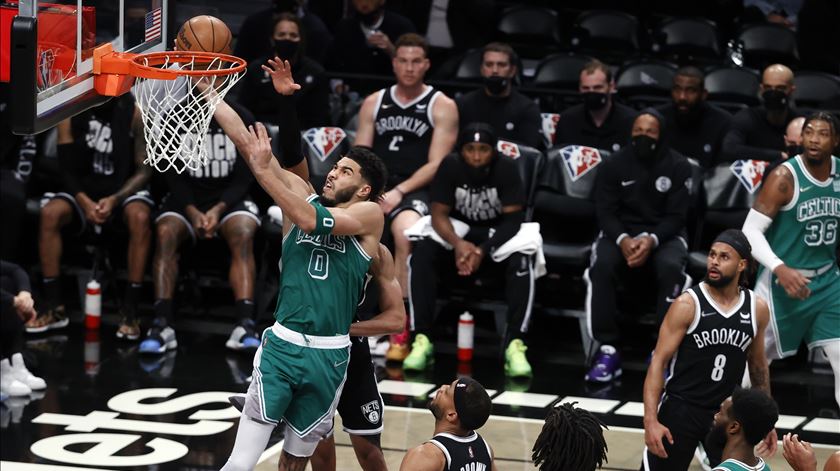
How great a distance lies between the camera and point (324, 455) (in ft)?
19.8

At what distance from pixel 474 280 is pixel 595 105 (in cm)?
161

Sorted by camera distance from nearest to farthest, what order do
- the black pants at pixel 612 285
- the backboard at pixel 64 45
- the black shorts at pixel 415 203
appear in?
the backboard at pixel 64 45
the black pants at pixel 612 285
the black shorts at pixel 415 203

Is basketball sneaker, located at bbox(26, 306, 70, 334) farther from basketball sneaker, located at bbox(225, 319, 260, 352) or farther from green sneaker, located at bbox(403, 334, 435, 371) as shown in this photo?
green sneaker, located at bbox(403, 334, 435, 371)

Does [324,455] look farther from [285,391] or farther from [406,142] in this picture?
[406,142]

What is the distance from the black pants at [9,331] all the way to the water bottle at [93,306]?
124 centimetres

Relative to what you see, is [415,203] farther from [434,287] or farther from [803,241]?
[803,241]

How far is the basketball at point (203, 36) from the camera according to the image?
604cm

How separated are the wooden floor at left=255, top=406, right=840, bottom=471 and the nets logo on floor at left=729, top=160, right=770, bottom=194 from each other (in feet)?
7.63

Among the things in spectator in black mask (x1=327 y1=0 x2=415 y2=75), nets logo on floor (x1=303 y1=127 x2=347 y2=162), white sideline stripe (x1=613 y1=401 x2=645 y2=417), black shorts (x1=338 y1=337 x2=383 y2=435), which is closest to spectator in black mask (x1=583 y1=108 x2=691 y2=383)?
white sideline stripe (x1=613 y1=401 x2=645 y2=417)

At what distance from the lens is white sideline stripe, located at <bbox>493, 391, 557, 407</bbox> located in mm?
8094

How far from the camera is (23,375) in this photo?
26.5 feet

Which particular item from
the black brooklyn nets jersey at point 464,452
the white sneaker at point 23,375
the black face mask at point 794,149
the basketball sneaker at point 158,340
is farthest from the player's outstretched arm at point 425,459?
the black face mask at point 794,149

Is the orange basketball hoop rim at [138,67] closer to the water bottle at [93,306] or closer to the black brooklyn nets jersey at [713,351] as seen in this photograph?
the black brooklyn nets jersey at [713,351]

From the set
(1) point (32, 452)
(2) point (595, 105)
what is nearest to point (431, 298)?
(2) point (595, 105)
